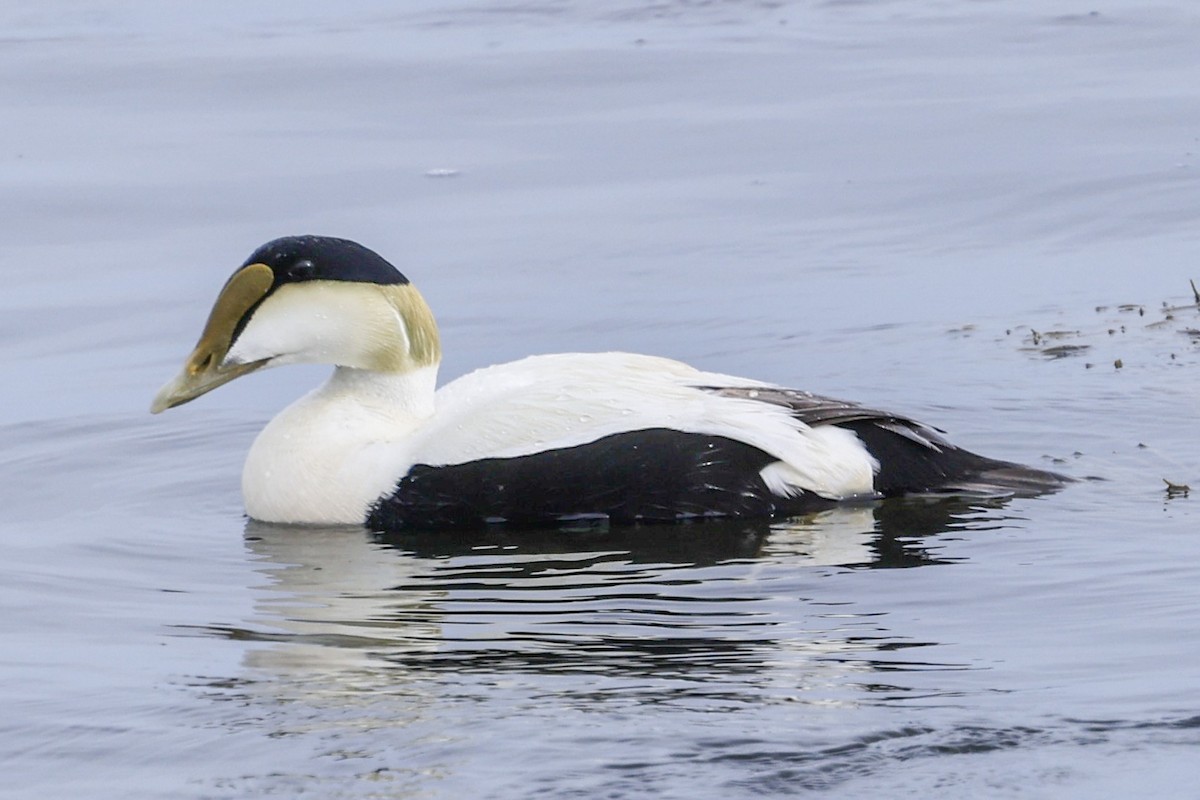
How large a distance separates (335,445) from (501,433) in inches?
24.0

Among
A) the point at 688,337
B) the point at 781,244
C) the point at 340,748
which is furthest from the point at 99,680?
the point at 781,244

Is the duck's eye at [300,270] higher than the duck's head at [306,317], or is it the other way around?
the duck's eye at [300,270]

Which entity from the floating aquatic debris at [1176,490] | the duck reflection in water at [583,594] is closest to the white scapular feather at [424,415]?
the duck reflection in water at [583,594]

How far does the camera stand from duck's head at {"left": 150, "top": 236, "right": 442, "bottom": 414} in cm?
749

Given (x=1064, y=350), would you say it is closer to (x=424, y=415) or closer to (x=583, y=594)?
(x=424, y=415)

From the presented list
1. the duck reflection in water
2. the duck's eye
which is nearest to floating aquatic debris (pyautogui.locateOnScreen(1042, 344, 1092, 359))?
the duck reflection in water

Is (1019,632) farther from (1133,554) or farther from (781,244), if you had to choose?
(781,244)

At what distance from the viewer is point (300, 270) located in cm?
750

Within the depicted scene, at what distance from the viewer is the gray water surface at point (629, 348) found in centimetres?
503

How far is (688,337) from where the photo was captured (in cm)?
971

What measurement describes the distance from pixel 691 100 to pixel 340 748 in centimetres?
967


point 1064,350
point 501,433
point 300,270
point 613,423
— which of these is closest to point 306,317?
point 300,270

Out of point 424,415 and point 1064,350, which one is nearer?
point 424,415

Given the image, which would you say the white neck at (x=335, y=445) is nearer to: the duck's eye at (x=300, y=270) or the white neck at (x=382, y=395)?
the white neck at (x=382, y=395)
